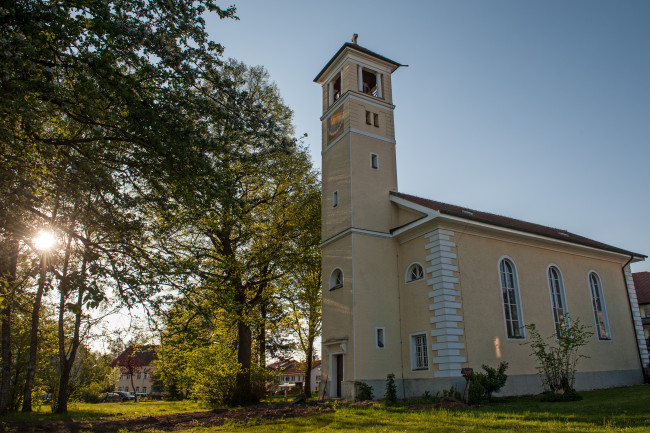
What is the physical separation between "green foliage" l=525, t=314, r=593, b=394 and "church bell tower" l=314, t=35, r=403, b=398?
5288 mm

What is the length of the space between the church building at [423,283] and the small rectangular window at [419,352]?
0.18ft

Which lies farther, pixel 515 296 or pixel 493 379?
pixel 515 296

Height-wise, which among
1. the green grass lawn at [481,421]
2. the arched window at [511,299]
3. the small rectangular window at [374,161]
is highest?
the small rectangular window at [374,161]

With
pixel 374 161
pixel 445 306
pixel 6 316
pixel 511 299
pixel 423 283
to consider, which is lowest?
pixel 6 316

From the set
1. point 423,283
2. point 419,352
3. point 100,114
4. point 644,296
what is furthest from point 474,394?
point 644,296

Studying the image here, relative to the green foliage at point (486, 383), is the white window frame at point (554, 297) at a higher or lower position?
higher

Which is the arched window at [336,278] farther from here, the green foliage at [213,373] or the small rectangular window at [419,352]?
the green foliage at [213,373]

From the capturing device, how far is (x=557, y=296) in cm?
1959

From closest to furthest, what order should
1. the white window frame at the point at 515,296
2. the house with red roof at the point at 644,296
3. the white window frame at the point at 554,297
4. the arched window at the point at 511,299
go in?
the white window frame at the point at 515,296
the arched window at the point at 511,299
the white window frame at the point at 554,297
the house with red roof at the point at 644,296

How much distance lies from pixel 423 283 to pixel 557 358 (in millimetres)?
5318

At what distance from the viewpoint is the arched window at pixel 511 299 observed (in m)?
17.3

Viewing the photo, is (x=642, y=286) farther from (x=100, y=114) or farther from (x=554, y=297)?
(x=100, y=114)

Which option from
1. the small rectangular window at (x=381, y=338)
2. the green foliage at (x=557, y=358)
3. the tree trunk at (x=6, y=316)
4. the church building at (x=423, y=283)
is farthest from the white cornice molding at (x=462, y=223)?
the tree trunk at (x=6, y=316)

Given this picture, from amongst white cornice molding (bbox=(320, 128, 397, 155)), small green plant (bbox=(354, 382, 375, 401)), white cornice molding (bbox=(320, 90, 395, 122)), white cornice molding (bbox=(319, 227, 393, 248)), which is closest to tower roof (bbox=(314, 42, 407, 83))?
white cornice molding (bbox=(320, 90, 395, 122))
